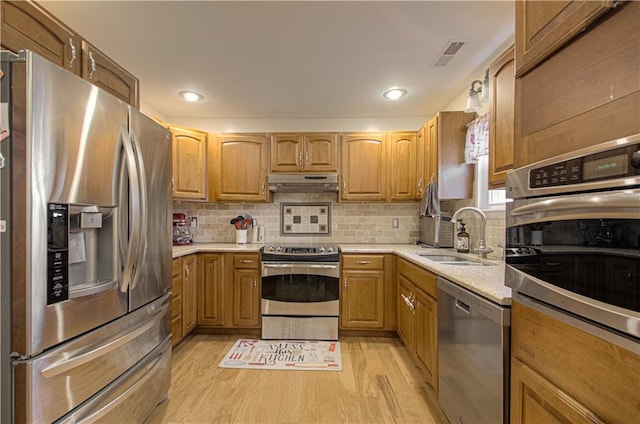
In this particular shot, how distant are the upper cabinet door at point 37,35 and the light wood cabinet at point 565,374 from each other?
213 cm

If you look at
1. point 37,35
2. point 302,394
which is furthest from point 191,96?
point 302,394

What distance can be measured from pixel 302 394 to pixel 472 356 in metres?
1.18

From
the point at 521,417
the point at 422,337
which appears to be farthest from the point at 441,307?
the point at 521,417

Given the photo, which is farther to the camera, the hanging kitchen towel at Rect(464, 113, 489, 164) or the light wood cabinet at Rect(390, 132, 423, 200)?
the light wood cabinet at Rect(390, 132, 423, 200)

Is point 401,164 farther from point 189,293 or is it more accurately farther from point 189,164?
point 189,293

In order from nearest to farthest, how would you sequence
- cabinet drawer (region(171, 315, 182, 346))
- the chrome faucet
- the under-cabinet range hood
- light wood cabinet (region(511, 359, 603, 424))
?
light wood cabinet (region(511, 359, 603, 424))
the chrome faucet
cabinet drawer (region(171, 315, 182, 346))
the under-cabinet range hood

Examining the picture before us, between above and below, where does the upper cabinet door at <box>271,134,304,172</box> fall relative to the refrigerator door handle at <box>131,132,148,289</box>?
above

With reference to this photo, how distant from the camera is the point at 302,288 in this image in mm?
2824

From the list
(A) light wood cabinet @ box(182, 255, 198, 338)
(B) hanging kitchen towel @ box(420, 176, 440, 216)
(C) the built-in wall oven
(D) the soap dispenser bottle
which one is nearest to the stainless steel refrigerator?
(A) light wood cabinet @ box(182, 255, 198, 338)

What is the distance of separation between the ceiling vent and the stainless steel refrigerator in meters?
1.91

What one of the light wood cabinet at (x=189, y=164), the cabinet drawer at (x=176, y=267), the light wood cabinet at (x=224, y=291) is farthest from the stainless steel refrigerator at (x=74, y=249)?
the light wood cabinet at (x=189, y=164)

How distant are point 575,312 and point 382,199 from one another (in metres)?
2.48

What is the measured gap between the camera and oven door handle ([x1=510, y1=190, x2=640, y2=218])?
615 millimetres

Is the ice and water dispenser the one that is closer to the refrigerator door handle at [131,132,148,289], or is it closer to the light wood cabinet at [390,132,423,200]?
the refrigerator door handle at [131,132,148,289]
